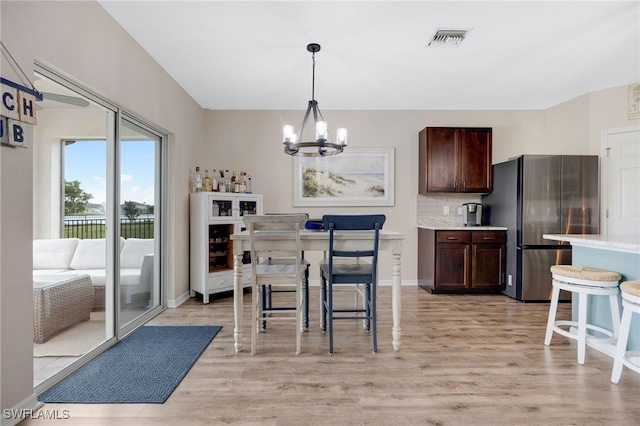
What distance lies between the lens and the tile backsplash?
4.77 meters

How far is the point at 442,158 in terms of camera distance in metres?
4.45

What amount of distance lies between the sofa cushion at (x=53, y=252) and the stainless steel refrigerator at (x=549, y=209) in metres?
4.56

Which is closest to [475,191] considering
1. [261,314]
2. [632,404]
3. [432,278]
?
[432,278]

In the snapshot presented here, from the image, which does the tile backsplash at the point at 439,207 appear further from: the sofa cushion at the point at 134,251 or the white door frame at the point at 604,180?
the sofa cushion at the point at 134,251

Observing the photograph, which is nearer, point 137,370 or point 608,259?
point 137,370

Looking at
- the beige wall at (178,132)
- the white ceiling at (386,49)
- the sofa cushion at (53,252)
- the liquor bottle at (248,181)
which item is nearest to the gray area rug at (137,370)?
the beige wall at (178,132)

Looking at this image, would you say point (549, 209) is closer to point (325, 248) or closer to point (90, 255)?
point (325, 248)

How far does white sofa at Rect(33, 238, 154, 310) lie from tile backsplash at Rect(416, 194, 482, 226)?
3611mm

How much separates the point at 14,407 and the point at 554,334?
3.94m

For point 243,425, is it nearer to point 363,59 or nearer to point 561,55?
point 363,59

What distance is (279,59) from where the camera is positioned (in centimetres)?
318

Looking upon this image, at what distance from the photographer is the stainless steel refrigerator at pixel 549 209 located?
3.88m

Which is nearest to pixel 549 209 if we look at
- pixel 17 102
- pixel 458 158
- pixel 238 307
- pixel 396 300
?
pixel 458 158

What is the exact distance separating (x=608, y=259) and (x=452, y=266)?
1.82 meters
